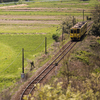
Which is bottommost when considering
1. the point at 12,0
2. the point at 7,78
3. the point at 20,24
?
the point at 7,78

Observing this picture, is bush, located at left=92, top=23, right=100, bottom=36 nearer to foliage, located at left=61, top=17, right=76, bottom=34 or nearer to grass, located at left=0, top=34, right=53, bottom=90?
foliage, located at left=61, top=17, right=76, bottom=34

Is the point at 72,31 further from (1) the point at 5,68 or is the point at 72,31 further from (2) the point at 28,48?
(1) the point at 5,68

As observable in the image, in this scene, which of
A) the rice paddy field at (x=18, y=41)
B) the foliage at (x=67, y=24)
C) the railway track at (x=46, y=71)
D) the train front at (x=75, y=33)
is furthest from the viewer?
the foliage at (x=67, y=24)

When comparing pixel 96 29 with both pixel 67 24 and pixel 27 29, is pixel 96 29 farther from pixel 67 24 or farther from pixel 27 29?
pixel 27 29

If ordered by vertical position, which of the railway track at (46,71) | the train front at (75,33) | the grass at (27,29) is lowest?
the railway track at (46,71)

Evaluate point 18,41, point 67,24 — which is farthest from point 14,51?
point 67,24

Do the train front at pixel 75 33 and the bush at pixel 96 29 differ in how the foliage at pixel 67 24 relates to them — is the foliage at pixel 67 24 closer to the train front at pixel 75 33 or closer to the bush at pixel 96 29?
the bush at pixel 96 29

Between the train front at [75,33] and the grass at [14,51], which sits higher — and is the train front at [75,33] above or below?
above

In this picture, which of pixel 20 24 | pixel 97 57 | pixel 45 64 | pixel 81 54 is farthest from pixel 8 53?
pixel 20 24

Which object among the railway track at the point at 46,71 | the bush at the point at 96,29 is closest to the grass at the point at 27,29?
the bush at the point at 96,29

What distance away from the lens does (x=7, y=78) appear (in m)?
26.1

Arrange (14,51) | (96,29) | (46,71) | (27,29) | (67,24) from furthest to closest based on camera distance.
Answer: (27,29) < (67,24) < (96,29) < (14,51) < (46,71)

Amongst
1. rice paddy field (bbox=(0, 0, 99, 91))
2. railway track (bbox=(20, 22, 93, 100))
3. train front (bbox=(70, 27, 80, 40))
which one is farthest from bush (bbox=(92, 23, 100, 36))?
rice paddy field (bbox=(0, 0, 99, 91))

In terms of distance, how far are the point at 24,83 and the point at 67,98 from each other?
629 inches
